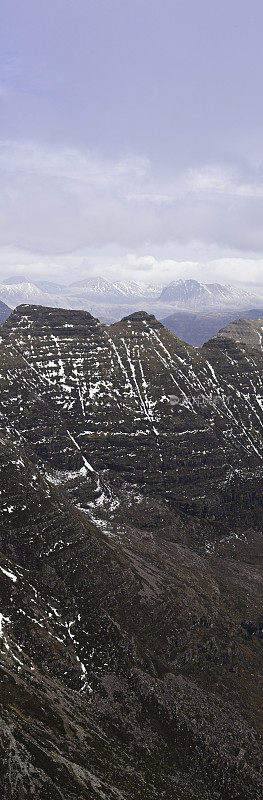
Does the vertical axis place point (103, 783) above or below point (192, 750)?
above

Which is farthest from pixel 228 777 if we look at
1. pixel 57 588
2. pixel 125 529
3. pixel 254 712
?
pixel 125 529

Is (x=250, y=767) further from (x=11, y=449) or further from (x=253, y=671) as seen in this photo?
(x=11, y=449)

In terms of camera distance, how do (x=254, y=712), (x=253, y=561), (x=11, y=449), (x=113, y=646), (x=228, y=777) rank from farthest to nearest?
(x=253, y=561) < (x=11, y=449) < (x=113, y=646) < (x=254, y=712) < (x=228, y=777)

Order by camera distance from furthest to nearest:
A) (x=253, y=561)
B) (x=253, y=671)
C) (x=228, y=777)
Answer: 1. (x=253, y=561)
2. (x=253, y=671)
3. (x=228, y=777)

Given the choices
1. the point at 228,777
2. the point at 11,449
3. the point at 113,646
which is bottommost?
the point at 228,777

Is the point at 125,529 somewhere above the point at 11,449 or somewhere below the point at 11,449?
below

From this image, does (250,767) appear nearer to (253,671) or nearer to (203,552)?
(253,671)

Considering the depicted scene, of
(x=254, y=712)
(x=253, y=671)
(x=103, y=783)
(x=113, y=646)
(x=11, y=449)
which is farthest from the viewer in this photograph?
(x=11, y=449)

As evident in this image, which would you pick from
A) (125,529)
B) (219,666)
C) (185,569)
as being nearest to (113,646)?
(219,666)

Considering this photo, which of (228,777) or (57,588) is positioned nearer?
(228,777)
